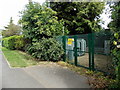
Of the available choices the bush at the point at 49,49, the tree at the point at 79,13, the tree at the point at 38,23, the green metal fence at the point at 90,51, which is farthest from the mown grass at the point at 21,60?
the tree at the point at 79,13

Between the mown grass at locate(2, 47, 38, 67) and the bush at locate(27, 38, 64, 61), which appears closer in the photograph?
the mown grass at locate(2, 47, 38, 67)

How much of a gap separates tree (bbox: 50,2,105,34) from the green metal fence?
10545mm

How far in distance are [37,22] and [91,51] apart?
450cm

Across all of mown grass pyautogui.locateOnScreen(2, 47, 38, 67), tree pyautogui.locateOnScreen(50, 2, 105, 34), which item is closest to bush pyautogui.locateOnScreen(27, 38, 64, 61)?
mown grass pyautogui.locateOnScreen(2, 47, 38, 67)

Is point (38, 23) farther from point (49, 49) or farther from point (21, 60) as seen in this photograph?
point (21, 60)

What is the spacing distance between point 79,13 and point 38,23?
10.3 m

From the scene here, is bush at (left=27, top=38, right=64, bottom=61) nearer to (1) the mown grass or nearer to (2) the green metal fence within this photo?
(2) the green metal fence

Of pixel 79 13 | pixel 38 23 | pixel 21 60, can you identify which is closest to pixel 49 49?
pixel 38 23

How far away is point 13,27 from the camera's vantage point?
1052 inches

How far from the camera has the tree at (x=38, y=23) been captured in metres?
9.17

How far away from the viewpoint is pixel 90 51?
6266mm

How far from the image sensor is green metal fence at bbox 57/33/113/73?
534 centimetres

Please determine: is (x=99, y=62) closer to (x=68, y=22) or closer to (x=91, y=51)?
(x=91, y=51)

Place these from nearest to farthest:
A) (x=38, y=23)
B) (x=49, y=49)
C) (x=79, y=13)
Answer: (x=49, y=49) < (x=38, y=23) < (x=79, y=13)
